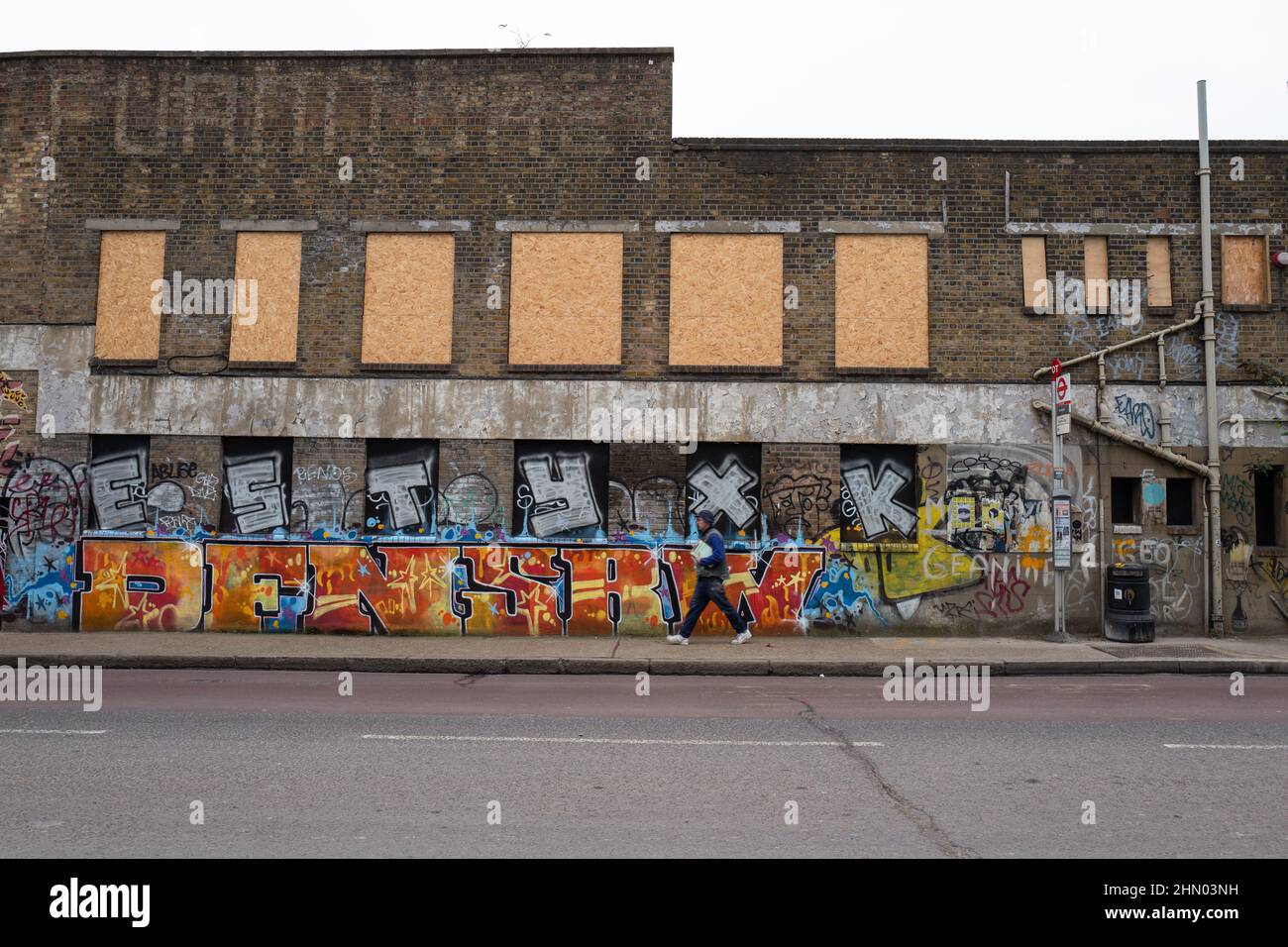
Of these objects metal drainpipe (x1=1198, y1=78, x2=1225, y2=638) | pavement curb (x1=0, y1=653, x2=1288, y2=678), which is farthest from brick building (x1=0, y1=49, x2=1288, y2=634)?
pavement curb (x1=0, y1=653, x2=1288, y2=678)

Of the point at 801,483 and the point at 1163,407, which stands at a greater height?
the point at 1163,407

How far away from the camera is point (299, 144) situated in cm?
1495

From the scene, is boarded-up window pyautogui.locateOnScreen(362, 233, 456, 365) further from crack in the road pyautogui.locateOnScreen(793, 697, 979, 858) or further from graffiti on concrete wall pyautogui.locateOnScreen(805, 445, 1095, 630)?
crack in the road pyautogui.locateOnScreen(793, 697, 979, 858)

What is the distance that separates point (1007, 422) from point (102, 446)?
529 inches

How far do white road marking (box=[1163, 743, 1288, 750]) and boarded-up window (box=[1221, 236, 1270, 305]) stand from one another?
8.95 meters

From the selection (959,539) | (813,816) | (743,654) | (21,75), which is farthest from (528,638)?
(21,75)

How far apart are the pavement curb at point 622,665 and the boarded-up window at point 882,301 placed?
15.4 feet

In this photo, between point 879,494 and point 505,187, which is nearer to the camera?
point 879,494

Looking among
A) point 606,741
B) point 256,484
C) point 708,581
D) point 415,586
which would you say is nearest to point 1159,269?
point 708,581

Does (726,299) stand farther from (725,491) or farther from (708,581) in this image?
(708,581)

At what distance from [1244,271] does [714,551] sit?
895 cm

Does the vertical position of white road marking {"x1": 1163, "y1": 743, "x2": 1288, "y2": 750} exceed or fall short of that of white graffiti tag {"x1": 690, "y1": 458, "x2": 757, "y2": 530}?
it falls short

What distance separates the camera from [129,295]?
Result: 1491 centimetres

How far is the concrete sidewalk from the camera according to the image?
12016 millimetres
